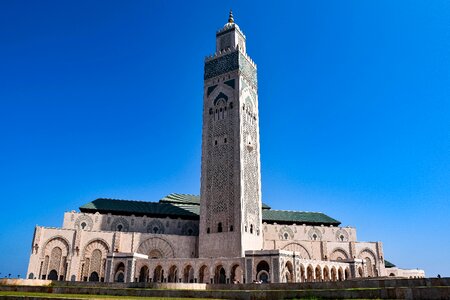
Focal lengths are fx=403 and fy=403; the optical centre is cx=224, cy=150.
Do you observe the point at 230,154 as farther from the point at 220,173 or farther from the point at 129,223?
the point at 129,223

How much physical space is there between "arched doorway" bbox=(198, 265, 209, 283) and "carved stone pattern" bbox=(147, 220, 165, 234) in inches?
308

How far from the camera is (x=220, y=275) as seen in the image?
100 feet

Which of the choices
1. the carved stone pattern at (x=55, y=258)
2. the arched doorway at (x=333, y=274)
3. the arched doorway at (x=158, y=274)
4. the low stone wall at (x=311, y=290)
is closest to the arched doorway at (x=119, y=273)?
the arched doorway at (x=158, y=274)

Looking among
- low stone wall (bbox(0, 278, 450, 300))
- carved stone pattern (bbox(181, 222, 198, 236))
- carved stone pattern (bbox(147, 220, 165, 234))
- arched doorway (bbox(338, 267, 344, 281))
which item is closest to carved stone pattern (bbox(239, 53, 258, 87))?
carved stone pattern (bbox(181, 222, 198, 236))

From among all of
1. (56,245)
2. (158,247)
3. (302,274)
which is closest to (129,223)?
(158,247)

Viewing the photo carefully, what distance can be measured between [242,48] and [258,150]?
33.3 ft

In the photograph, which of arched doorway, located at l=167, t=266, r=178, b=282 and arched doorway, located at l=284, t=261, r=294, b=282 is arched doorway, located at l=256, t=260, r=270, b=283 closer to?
arched doorway, located at l=284, t=261, r=294, b=282

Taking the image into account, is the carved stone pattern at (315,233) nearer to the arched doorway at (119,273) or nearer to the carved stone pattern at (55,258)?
the arched doorway at (119,273)

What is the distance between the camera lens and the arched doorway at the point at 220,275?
29362 mm

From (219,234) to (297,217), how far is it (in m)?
13.1

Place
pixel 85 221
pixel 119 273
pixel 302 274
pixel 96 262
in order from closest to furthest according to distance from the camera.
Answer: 1. pixel 302 274
2. pixel 119 273
3. pixel 96 262
4. pixel 85 221

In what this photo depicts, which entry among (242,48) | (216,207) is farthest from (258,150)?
(242,48)

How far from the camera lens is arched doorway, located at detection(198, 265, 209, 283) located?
29906 millimetres

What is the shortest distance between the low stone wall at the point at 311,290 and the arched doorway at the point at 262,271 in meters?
11.0
